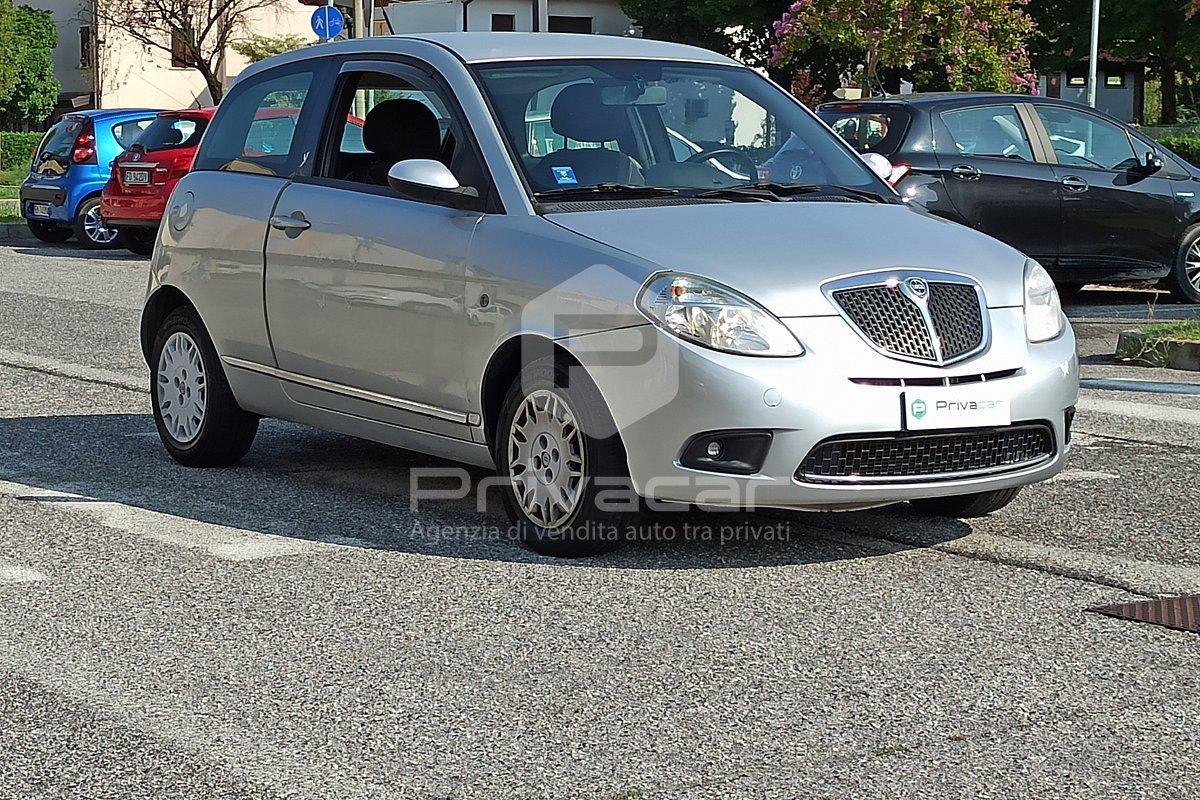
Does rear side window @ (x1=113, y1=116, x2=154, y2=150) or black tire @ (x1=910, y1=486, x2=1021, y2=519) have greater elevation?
rear side window @ (x1=113, y1=116, x2=154, y2=150)

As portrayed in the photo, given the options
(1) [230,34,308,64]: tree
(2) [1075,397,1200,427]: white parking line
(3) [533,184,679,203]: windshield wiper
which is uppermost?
(1) [230,34,308,64]: tree

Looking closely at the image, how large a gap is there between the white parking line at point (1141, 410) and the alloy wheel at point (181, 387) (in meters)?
4.37

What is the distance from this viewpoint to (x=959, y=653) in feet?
16.2

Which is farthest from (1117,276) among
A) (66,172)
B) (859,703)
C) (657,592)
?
(66,172)

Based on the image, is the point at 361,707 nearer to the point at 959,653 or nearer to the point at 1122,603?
the point at 959,653

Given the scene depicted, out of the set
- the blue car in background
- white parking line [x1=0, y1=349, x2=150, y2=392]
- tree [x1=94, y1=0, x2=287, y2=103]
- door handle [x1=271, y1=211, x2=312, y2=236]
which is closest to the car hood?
door handle [x1=271, y1=211, x2=312, y2=236]

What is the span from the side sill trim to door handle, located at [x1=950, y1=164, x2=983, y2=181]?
755cm

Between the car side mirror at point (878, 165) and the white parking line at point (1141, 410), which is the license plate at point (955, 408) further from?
the white parking line at point (1141, 410)

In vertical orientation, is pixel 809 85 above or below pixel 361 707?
above

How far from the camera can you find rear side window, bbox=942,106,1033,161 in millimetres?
13867

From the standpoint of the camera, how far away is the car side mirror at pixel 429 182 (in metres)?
6.29

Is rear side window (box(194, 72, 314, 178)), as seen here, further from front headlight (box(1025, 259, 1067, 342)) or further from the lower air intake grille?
front headlight (box(1025, 259, 1067, 342))

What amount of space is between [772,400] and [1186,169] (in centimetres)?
1011

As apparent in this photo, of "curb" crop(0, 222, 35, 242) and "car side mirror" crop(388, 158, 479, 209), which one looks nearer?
"car side mirror" crop(388, 158, 479, 209)
